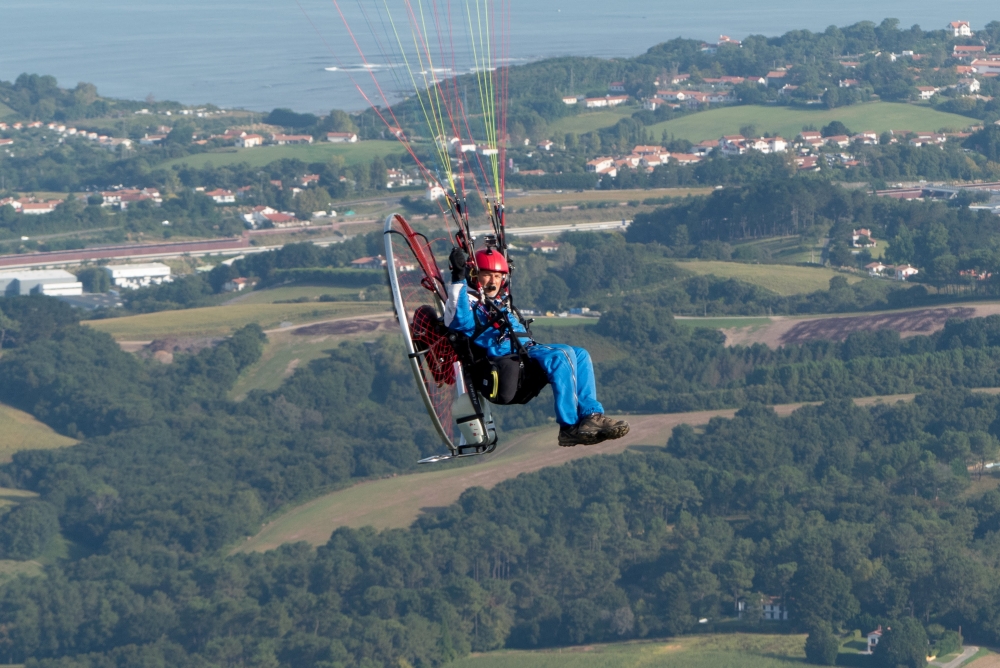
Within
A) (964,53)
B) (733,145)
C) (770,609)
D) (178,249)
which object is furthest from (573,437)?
(964,53)

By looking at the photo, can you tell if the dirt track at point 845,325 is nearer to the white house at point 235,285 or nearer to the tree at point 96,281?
the white house at point 235,285

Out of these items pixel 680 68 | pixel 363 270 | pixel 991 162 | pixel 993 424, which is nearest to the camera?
pixel 993 424

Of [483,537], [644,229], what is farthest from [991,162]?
[483,537]

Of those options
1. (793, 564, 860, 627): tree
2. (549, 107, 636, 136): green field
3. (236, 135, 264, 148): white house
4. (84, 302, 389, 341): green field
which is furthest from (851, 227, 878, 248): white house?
(236, 135, 264, 148): white house

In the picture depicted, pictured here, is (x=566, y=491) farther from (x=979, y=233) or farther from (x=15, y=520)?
(x=979, y=233)

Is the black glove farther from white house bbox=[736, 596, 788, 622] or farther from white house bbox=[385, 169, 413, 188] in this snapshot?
white house bbox=[385, 169, 413, 188]
